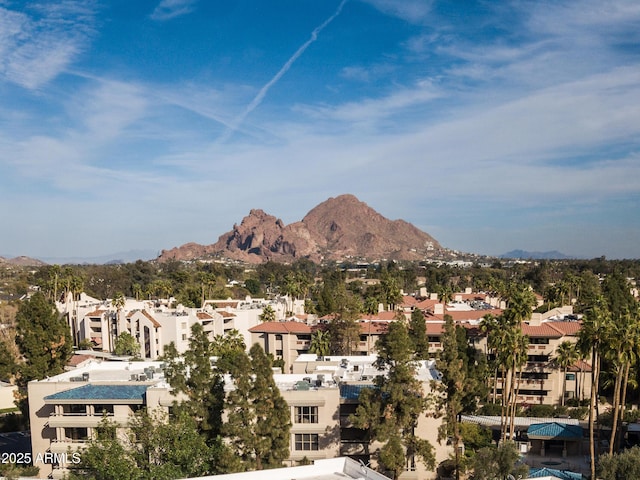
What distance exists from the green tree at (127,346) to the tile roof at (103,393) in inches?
1397

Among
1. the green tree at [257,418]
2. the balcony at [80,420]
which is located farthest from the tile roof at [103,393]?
the green tree at [257,418]

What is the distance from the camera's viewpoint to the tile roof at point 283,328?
63188 mm

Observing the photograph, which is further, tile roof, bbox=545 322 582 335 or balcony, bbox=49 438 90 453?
tile roof, bbox=545 322 582 335

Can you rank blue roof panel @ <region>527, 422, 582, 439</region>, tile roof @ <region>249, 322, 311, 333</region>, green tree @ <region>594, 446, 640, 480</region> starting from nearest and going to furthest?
green tree @ <region>594, 446, 640, 480</region> < blue roof panel @ <region>527, 422, 582, 439</region> < tile roof @ <region>249, 322, 311, 333</region>

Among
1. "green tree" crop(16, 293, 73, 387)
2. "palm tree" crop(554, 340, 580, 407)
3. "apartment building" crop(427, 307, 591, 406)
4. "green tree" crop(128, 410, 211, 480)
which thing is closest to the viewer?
"green tree" crop(128, 410, 211, 480)

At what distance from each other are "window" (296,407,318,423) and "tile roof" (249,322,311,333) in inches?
1164

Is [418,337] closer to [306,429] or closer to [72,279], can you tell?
[306,429]

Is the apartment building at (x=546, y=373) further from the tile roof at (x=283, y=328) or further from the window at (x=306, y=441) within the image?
the window at (x=306, y=441)

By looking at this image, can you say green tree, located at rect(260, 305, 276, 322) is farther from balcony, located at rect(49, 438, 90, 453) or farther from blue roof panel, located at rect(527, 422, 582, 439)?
Answer: balcony, located at rect(49, 438, 90, 453)

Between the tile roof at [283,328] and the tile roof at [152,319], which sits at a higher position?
the tile roof at [152,319]

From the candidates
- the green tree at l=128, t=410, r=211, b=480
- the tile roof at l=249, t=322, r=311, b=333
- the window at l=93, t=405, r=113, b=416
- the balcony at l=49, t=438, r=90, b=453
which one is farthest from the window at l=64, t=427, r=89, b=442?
the tile roof at l=249, t=322, r=311, b=333

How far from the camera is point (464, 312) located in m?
71.0

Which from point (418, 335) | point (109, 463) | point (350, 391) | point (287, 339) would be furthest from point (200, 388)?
point (287, 339)

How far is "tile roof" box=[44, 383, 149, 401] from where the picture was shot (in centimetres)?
3338
